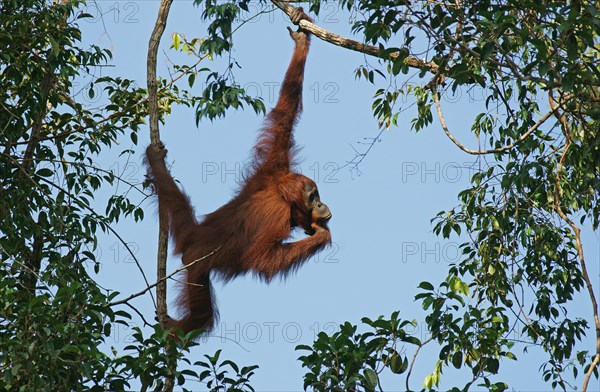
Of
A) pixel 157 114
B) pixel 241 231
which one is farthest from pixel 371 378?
pixel 157 114

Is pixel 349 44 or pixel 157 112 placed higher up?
pixel 349 44

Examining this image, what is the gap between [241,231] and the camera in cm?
654

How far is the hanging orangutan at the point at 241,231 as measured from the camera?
6434 millimetres

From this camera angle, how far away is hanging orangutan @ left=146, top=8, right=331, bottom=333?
6.43 m

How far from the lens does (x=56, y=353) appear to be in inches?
171

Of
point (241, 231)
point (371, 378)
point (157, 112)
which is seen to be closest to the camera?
point (371, 378)

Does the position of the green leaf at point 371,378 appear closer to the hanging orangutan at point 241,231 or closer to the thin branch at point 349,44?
the hanging orangutan at point 241,231

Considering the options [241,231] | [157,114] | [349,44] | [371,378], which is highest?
[349,44]

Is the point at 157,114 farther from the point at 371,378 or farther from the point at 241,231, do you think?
the point at 371,378

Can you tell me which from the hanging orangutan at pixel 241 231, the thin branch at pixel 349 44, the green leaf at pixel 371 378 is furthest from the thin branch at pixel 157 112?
the green leaf at pixel 371 378

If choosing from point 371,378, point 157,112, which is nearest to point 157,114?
point 157,112

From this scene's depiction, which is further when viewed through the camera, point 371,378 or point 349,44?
point 349,44

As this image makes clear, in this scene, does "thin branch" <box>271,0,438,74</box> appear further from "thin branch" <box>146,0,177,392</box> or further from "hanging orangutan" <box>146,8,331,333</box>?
"thin branch" <box>146,0,177,392</box>

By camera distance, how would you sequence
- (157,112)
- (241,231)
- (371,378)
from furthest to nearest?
(241,231) → (157,112) → (371,378)
